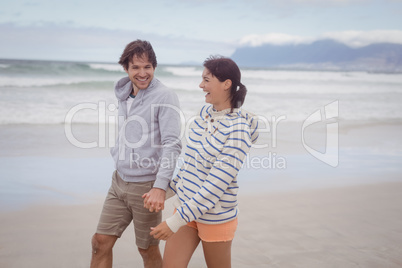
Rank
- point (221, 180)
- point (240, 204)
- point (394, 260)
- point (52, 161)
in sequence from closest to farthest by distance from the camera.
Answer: point (221, 180) < point (394, 260) < point (240, 204) < point (52, 161)

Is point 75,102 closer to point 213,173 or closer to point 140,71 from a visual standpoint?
point 140,71

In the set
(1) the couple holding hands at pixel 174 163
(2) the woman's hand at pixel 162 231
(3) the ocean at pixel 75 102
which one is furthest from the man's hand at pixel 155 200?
(3) the ocean at pixel 75 102

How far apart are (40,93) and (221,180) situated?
1535cm

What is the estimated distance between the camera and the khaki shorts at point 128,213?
268 cm

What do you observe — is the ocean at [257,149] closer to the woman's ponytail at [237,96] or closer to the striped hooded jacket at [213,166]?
the striped hooded jacket at [213,166]

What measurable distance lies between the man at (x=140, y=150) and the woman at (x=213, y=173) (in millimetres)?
204

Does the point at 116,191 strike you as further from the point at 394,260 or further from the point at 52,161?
the point at 52,161

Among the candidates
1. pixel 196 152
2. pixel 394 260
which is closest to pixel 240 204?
pixel 394 260

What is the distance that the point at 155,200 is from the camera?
7.91 ft

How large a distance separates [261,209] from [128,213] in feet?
8.01

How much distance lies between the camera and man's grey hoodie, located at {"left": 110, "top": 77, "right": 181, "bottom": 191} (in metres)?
2.52

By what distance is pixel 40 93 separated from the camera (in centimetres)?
1612

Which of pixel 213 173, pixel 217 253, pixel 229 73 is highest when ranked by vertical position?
pixel 229 73

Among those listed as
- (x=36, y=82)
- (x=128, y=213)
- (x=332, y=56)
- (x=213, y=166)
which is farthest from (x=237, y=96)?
(x=332, y=56)
